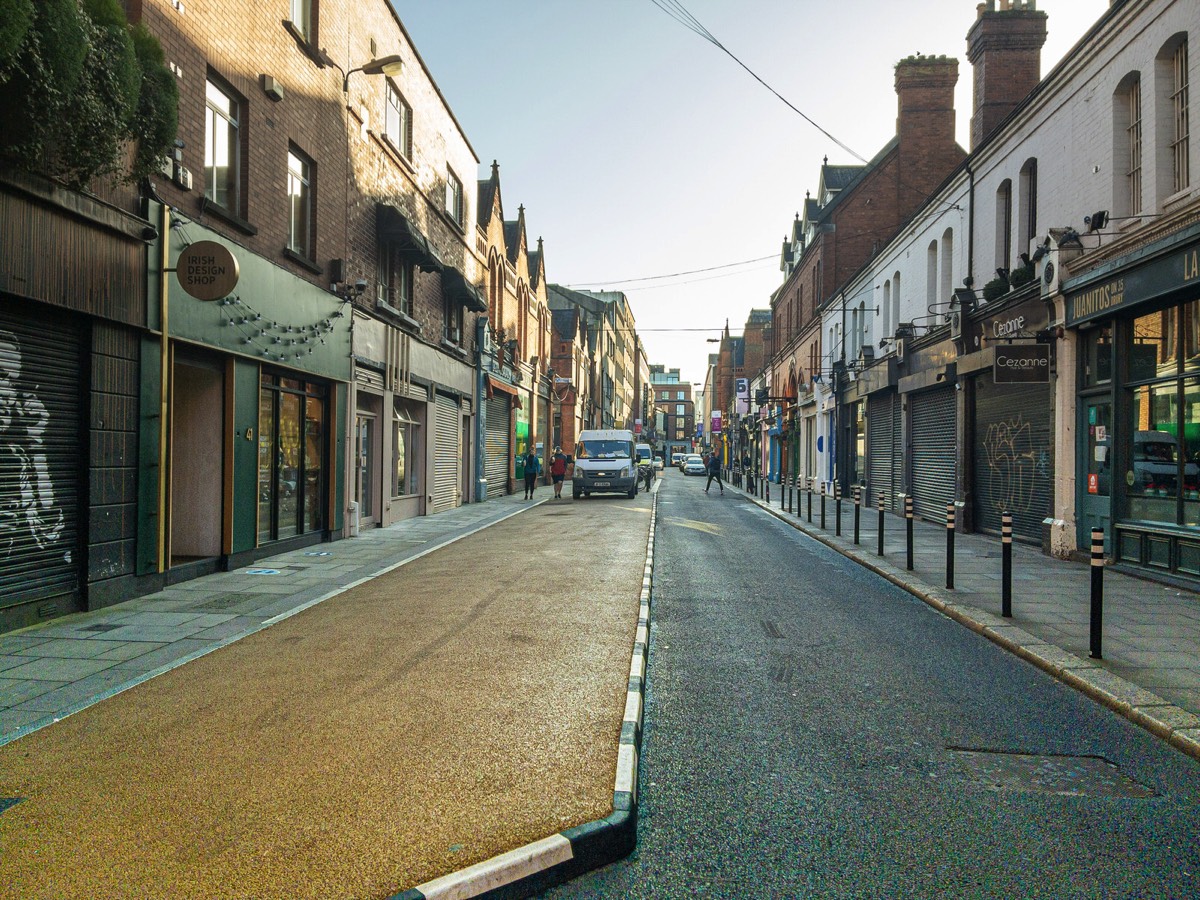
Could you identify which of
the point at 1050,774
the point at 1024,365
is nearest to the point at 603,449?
the point at 1024,365

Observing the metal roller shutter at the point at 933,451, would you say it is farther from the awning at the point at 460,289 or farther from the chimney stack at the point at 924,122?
the chimney stack at the point at 924,122

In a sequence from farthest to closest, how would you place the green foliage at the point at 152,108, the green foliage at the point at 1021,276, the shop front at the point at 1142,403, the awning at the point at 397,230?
the awning at the point at 397,230 < the green foliage at the point at 1021,276 < the shop front at the point at 1142,403 < the green foliage at the point at 152,108

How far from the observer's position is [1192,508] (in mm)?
9492

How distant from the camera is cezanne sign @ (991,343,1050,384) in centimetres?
1262

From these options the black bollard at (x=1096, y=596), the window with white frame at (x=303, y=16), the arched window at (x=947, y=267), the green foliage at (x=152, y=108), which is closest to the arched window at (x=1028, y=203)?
the arched window at (x=947, y=267)

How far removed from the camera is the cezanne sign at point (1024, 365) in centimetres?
1262

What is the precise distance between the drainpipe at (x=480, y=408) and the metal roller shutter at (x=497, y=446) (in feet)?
2.01

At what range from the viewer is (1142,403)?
34.7ft

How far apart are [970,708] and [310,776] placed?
4084 mm

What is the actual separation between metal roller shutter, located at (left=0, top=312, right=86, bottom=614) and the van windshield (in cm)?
2246

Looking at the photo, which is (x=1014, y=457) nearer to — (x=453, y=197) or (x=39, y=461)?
(x=39, y=461)

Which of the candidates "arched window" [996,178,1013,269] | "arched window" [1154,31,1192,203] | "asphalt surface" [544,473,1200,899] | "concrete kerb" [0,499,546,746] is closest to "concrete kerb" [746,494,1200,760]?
"asphalt surface" [544,473,1200,899]

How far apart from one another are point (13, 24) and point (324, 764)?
17.5 ft

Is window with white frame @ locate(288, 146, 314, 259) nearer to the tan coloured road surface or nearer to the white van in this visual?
the tan coloured road surface
